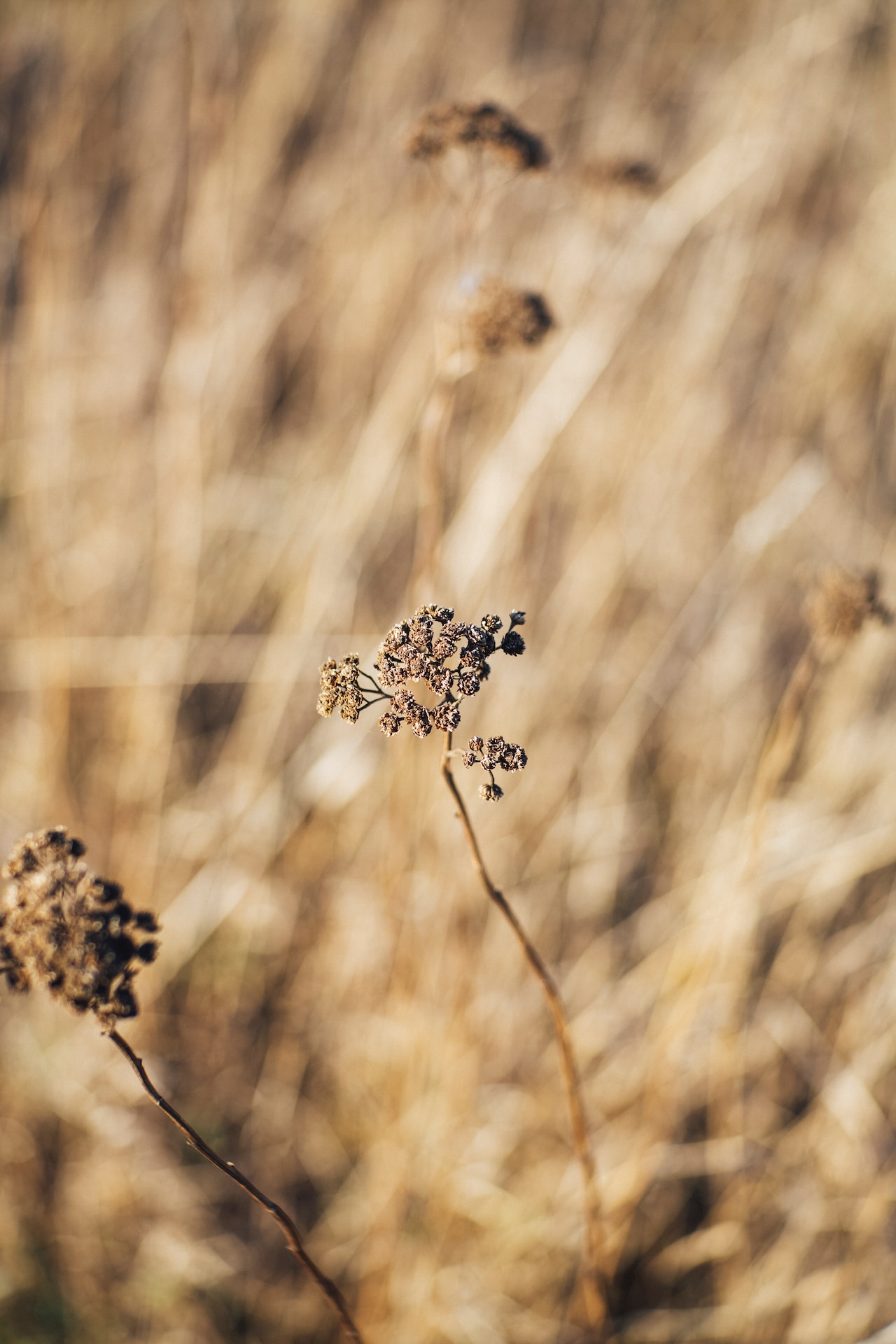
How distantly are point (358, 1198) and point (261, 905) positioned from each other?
1138 millimetres

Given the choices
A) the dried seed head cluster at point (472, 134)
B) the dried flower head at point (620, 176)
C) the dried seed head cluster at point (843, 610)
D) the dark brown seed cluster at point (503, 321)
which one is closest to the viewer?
the dried seed head cluster at point (843, 610)

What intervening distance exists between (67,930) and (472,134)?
76.7 inches

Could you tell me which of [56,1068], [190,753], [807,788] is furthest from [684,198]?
[56,1068]

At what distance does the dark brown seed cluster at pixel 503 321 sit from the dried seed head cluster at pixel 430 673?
87 cm

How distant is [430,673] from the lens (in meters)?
0.99

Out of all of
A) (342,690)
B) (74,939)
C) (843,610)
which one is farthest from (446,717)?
(843,610)

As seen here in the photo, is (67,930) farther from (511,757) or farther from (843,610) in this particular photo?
(843,610)

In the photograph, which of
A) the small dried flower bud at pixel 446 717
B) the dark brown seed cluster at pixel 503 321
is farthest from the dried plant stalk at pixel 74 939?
the dark brown seed cluster at pixel 503 321

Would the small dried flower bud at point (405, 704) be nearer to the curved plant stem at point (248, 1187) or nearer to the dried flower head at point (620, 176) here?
the curved plant stem at point (248, 1187)

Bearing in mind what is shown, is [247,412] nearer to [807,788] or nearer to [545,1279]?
[807,788]

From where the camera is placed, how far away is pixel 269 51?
3301 millimetres

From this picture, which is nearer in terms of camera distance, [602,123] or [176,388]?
[176,388]

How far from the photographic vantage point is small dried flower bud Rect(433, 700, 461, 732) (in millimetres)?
957

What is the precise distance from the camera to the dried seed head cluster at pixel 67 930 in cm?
93
